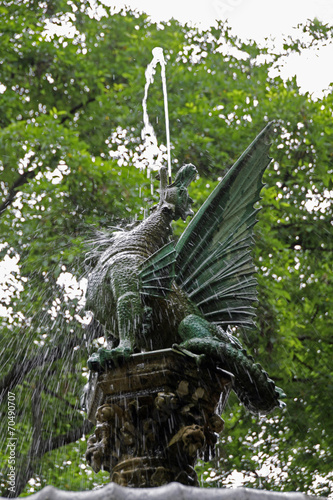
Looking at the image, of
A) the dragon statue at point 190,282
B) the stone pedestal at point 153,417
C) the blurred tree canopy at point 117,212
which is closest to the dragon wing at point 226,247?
the dragon statue at point 190,282

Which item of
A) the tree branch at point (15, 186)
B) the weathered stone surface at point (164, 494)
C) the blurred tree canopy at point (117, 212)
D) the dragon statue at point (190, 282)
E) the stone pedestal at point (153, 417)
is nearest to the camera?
the weathered stone surface at point (164, 494)

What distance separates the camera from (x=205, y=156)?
8.84 metres

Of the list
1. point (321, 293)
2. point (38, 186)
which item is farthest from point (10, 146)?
point (321, 293)

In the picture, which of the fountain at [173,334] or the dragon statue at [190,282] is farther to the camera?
the dragon statue at [190,282]

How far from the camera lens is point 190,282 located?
3.97 m

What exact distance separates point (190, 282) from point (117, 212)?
13.1 ft

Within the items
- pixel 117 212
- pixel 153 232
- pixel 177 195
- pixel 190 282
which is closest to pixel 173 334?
pixel 190 282

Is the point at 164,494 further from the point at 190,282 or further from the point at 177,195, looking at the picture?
the point at 177,195

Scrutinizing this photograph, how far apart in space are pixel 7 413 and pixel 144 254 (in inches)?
167

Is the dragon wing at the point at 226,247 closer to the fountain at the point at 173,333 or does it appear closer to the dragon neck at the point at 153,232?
the fountain at the point at 173,333

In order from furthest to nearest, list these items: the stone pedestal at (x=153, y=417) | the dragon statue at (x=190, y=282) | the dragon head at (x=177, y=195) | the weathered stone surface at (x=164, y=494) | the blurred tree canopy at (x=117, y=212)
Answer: the blurred tree canopy at (x=117, y=212), the dragon head at (x=177, y=195), the dragon statue at (x=190, y=282), the stone pedestal at (x=153, y=417), the weathered stone surface at (x=164, y=494)

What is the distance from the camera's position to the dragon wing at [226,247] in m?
3.97

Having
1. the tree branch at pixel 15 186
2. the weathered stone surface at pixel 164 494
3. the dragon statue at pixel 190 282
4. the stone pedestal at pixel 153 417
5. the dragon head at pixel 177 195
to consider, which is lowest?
the weathered stone surface at pixel 164 494

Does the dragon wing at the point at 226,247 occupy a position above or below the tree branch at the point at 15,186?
below
